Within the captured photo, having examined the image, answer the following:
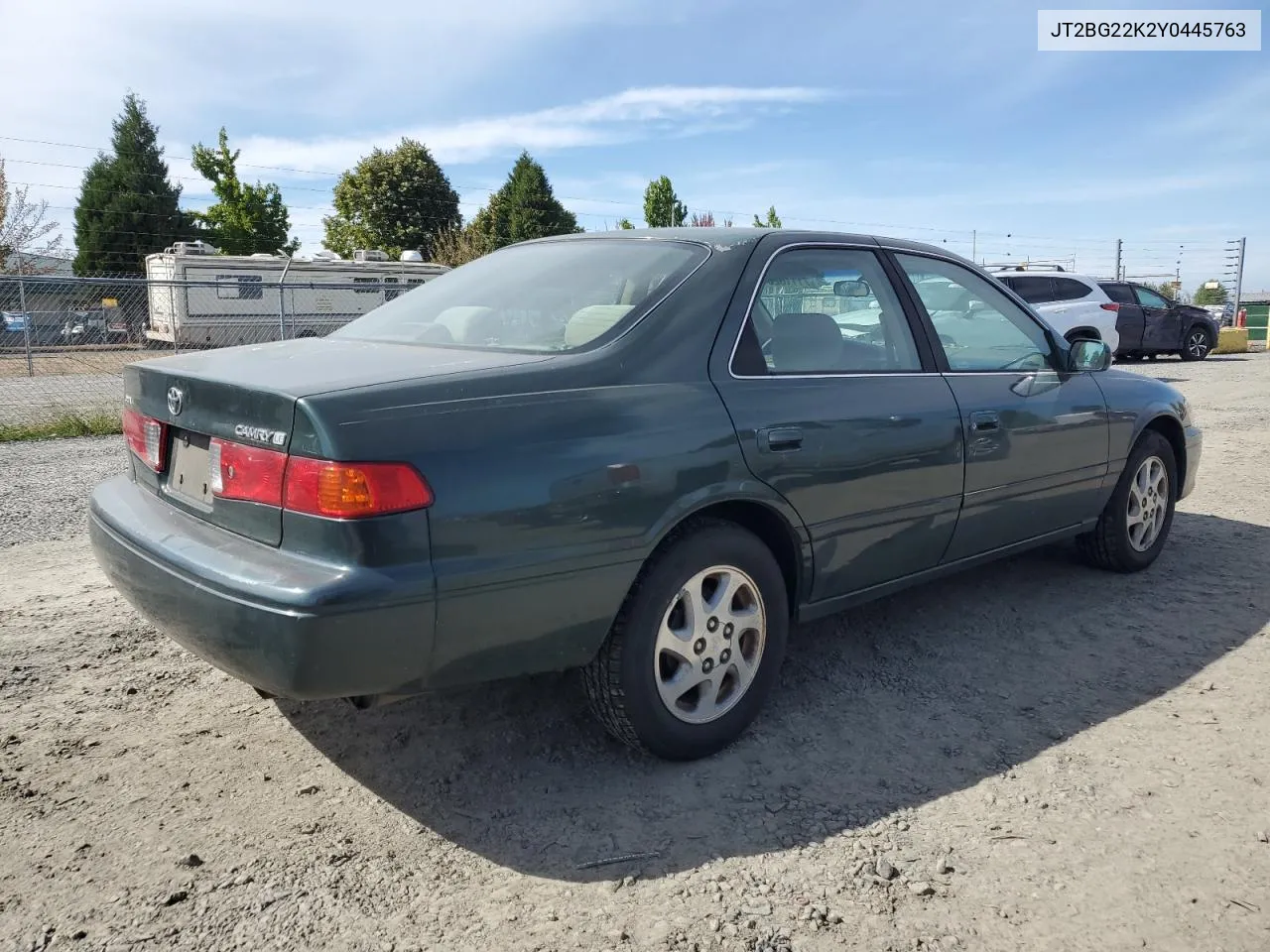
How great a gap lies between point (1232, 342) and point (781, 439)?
2665 cm

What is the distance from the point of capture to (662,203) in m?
47.9

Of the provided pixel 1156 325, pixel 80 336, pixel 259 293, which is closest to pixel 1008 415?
pixel 80 336

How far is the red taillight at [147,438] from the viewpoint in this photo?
285 centimetres

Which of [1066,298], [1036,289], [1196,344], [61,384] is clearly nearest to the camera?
[61,384]

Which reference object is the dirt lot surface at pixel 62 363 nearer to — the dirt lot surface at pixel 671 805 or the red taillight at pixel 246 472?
the dirt lot surface at pixel 671 805

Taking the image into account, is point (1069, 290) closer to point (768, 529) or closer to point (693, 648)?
point (768, 529)

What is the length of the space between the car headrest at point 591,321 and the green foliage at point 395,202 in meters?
49.2

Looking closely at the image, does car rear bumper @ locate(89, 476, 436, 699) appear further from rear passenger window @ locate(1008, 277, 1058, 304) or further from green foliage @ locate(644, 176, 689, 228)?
green foliage @ locate(644, 176, 689, 228)

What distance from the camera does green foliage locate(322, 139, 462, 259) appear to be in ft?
165

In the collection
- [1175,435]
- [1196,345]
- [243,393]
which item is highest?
[243,393]

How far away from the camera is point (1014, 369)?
155 inches

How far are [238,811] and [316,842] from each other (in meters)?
0.29

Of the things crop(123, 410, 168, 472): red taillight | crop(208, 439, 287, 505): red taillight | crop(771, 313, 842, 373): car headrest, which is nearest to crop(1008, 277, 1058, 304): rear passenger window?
crop(771, 313, 842, 373): car headrest

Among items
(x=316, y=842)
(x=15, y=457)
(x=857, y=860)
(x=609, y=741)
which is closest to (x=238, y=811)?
(x=316, y=842)
